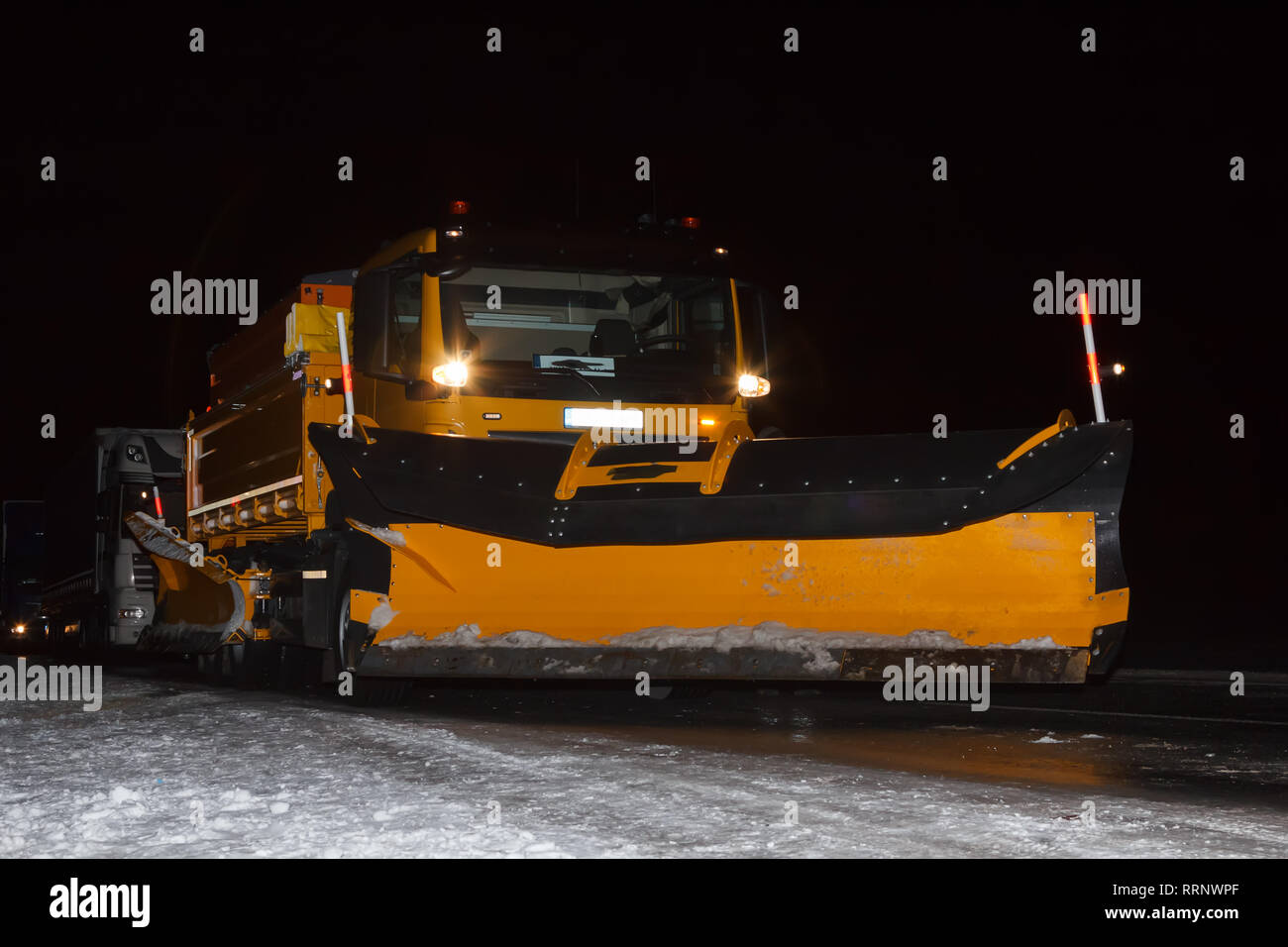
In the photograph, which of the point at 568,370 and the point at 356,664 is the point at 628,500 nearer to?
the point at 568,370

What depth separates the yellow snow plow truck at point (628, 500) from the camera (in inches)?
285

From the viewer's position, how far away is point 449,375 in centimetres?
872

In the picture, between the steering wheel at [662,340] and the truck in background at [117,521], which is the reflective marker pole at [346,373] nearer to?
the steering wheel at [662,340]

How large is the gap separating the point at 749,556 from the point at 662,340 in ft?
7.35

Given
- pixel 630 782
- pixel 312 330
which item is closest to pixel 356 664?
pixel 630 782

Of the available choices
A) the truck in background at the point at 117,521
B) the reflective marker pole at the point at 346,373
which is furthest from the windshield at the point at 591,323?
the truck in background at the point at 117,521

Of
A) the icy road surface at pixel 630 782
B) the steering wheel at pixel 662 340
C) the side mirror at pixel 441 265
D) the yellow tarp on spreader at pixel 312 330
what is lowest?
the icy road surface at pixel 630 782

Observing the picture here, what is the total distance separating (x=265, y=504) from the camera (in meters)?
10.6

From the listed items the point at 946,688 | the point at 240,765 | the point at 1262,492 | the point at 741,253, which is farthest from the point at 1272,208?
the point at 240,765

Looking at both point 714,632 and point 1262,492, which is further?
point 1262,492

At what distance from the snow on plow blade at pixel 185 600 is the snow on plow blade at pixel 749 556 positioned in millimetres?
3595

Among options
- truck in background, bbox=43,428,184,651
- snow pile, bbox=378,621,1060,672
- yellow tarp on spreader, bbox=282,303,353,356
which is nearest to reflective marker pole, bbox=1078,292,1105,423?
snow pile, bbox=378,621,1060,672
